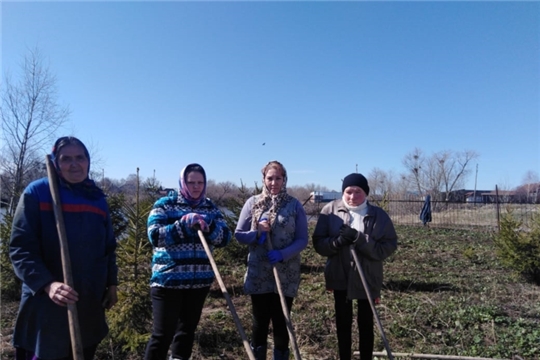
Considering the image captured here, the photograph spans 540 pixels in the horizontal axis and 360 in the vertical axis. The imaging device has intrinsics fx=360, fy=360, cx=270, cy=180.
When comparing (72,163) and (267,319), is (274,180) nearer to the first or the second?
(267,319)

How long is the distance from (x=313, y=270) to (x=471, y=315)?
156 inches

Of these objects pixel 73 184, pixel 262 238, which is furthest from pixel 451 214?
pixel 73 184

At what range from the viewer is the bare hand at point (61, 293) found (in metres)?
2.01

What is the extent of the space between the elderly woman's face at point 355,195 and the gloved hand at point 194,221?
4.71 feet

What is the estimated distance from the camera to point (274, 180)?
3.24m

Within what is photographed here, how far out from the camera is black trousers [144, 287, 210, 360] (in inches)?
107

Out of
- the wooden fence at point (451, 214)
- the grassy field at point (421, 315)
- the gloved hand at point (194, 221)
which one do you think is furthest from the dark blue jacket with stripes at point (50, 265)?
the wooden fence at point (451, 214)

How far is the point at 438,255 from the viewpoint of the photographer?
10516 mm

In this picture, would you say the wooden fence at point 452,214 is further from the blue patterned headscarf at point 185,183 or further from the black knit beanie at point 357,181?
the blue patterned headscarf at point 185,183

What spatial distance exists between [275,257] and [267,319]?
572 millimetres

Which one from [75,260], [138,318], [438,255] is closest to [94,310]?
[75,260]

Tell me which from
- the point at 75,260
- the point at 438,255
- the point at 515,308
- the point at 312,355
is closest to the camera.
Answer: the point at 75,260

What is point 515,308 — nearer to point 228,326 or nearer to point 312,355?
point 312,355

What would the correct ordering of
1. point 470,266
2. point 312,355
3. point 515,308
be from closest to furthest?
point 312,355, point 515,308, point 470,266
